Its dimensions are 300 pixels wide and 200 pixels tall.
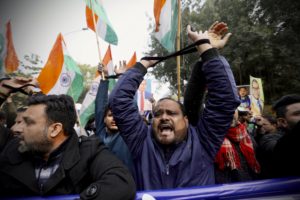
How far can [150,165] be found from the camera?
1846 millimetres

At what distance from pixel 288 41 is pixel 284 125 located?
14.0 metres

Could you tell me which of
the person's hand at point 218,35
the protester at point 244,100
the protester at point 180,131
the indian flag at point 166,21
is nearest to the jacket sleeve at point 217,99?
the protester at point 180,131

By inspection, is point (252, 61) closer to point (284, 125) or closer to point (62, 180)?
point (284, 125)

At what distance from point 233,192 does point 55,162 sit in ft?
3.48

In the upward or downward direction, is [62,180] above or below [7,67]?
below

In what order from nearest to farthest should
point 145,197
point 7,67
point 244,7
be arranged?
point 145,197 < point 7,67 < point 244,7

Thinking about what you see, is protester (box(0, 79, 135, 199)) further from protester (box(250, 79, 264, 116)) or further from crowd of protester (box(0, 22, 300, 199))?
protester (box(250, 79, 264, 116))

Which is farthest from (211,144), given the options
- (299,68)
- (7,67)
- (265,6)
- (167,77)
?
(167,77)

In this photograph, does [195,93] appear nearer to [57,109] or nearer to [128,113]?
[128,113]

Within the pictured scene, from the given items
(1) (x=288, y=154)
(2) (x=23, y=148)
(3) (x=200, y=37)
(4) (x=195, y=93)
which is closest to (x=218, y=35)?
(3) (x=200, y=37)

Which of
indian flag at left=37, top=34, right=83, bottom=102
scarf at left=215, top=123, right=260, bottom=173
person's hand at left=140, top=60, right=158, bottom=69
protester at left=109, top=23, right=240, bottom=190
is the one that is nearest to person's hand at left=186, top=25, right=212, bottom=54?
protester at left=109, top=23, right=240, bottom=190

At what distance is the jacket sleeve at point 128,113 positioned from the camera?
6.22ft

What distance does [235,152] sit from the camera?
8.29 feet

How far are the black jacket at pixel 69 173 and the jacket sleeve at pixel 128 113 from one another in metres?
0.26
